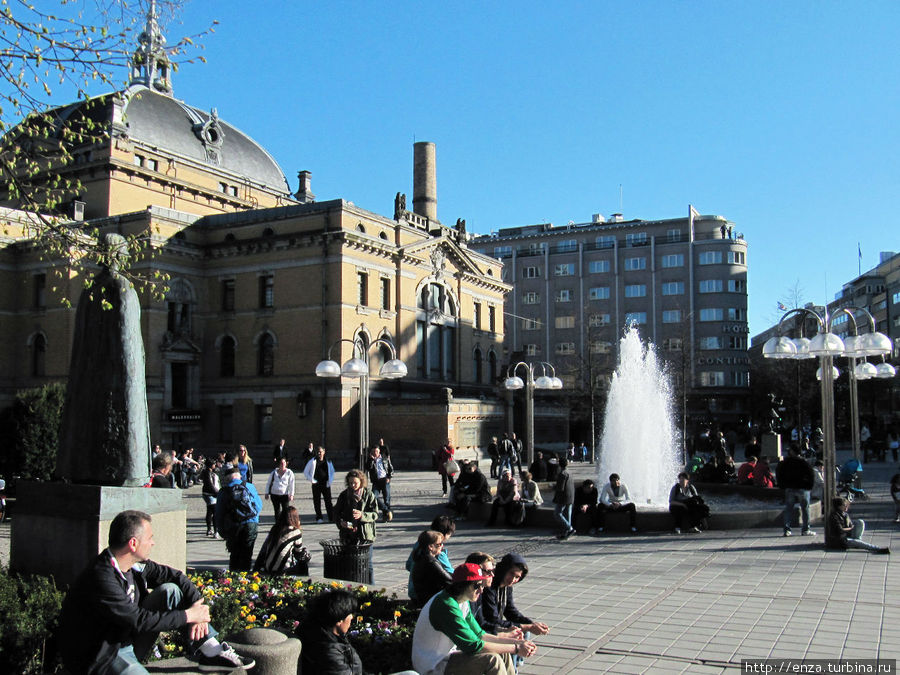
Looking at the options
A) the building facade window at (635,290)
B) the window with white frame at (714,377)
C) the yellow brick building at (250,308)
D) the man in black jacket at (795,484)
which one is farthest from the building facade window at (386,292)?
the window with white frame at (714,377)

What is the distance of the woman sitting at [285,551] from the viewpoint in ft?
32.2

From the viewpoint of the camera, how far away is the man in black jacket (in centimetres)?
1537

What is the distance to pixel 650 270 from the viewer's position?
80750mm

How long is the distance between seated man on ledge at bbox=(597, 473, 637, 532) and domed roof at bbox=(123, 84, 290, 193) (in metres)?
39.8

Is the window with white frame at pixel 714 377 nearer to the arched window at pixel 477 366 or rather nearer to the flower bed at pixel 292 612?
the arched window at pixel 477 366

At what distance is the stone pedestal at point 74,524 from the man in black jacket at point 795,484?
455 inches

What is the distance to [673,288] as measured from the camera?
3142 inches

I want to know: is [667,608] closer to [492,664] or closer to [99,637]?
[492,664]

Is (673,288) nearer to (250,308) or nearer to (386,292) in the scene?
(386,292)

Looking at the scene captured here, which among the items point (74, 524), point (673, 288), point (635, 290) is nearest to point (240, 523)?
point (74, 524)

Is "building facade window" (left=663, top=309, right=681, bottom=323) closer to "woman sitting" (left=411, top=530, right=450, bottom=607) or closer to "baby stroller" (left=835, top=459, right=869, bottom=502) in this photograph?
"baby stroller" (left=835, top=459, right=869, bottom=502)

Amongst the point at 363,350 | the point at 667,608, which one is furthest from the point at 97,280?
the point at 363,350

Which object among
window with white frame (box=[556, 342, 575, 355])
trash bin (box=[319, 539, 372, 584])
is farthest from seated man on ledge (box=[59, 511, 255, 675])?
window with white frame (box=[556, 342, 575, 355])

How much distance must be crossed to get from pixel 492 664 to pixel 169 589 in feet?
7.55
